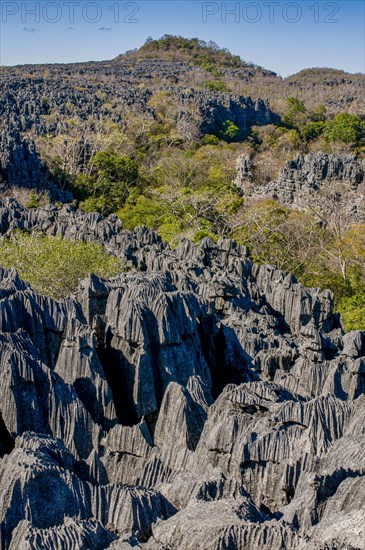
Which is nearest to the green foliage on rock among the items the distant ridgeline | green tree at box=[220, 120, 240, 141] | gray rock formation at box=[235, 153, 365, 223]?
the distant ridgeline

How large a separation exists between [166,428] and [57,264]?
9152mm

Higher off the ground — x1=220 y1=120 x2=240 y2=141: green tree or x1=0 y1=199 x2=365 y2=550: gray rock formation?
x1=220 y1=120 x2=240 y2=141: green tree

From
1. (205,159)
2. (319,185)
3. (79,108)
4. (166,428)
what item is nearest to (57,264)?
(166,428)

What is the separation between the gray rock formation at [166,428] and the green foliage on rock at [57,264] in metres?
3.66

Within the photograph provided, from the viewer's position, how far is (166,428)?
7.91 metres

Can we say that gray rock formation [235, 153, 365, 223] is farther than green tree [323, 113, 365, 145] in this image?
No

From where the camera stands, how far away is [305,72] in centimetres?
10344

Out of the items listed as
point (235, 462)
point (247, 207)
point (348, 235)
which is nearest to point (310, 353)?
point (235, 462)

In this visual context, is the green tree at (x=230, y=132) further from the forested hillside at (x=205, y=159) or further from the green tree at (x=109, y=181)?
the green tree at (x=109, y=181)

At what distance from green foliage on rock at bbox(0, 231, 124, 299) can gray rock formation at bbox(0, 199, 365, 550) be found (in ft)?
12.0

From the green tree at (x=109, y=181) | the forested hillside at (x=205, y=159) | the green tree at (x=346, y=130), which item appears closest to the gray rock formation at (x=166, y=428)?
the forested hillside at (x=205, y=159)

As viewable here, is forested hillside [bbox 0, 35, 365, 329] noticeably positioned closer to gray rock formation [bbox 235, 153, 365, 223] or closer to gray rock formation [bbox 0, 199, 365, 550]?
gray rock formation [bbox 235, 153, 365, 223]

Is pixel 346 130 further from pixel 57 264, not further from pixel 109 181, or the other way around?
pixel 57 264

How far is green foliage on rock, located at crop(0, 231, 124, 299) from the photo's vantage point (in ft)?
52.6
